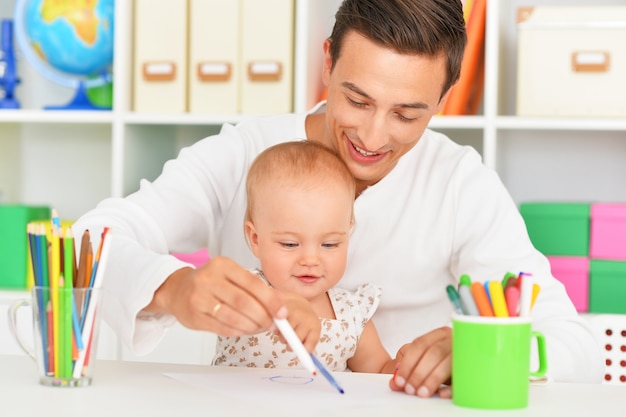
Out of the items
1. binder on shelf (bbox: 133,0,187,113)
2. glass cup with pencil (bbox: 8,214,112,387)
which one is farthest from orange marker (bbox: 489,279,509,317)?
binder on shelf (bbox: 133,0,187,113)

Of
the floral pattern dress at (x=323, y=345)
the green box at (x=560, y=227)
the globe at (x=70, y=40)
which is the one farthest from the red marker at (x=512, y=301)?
the globe at (x=70, y=40)

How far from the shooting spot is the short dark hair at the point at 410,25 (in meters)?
1.43

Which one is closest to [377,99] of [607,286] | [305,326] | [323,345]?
[323,345]

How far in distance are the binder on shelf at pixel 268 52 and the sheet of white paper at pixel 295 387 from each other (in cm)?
135

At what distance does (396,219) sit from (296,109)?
0.80 meters

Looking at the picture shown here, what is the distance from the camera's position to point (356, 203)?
1.64m

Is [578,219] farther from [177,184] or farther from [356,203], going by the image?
[177,184]

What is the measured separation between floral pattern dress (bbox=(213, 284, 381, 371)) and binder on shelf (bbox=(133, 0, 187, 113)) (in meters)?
1.08

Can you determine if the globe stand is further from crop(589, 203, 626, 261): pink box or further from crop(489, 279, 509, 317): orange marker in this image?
crop(489, 279, 509, 317): orange marker

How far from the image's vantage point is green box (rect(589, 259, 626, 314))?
2.25 metres

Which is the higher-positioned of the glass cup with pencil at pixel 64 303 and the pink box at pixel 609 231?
the glass cup with pencil at pixel 64 303

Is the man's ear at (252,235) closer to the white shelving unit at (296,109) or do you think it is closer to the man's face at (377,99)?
the man's face at (377,99)

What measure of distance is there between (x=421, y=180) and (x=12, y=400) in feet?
2.97

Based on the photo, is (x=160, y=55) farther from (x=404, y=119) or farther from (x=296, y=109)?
(x=404, y=119)
